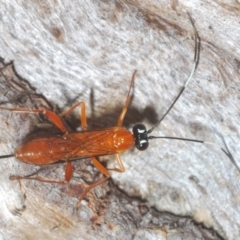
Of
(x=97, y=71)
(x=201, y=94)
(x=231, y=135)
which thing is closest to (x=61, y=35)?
(x=97, y=71)

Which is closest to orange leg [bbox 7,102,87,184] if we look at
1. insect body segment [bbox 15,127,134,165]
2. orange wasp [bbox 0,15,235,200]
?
orange wasp [bbox 0,15,235,200]

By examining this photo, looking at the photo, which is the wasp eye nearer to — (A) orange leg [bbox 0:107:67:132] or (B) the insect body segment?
(B) the insect body segment

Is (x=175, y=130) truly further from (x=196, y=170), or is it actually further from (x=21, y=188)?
(x=21, y=188)

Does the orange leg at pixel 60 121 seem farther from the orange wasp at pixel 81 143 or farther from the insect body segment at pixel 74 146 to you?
the insect body segment at pixel 74 146

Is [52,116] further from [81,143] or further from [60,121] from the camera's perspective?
[81,143]

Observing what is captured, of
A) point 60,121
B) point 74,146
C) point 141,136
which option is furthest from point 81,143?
point 141,136

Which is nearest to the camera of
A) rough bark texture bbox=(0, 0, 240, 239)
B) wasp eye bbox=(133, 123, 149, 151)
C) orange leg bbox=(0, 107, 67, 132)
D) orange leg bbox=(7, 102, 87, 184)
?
rough bark texture bbox=(0, 0, 240, 239)
